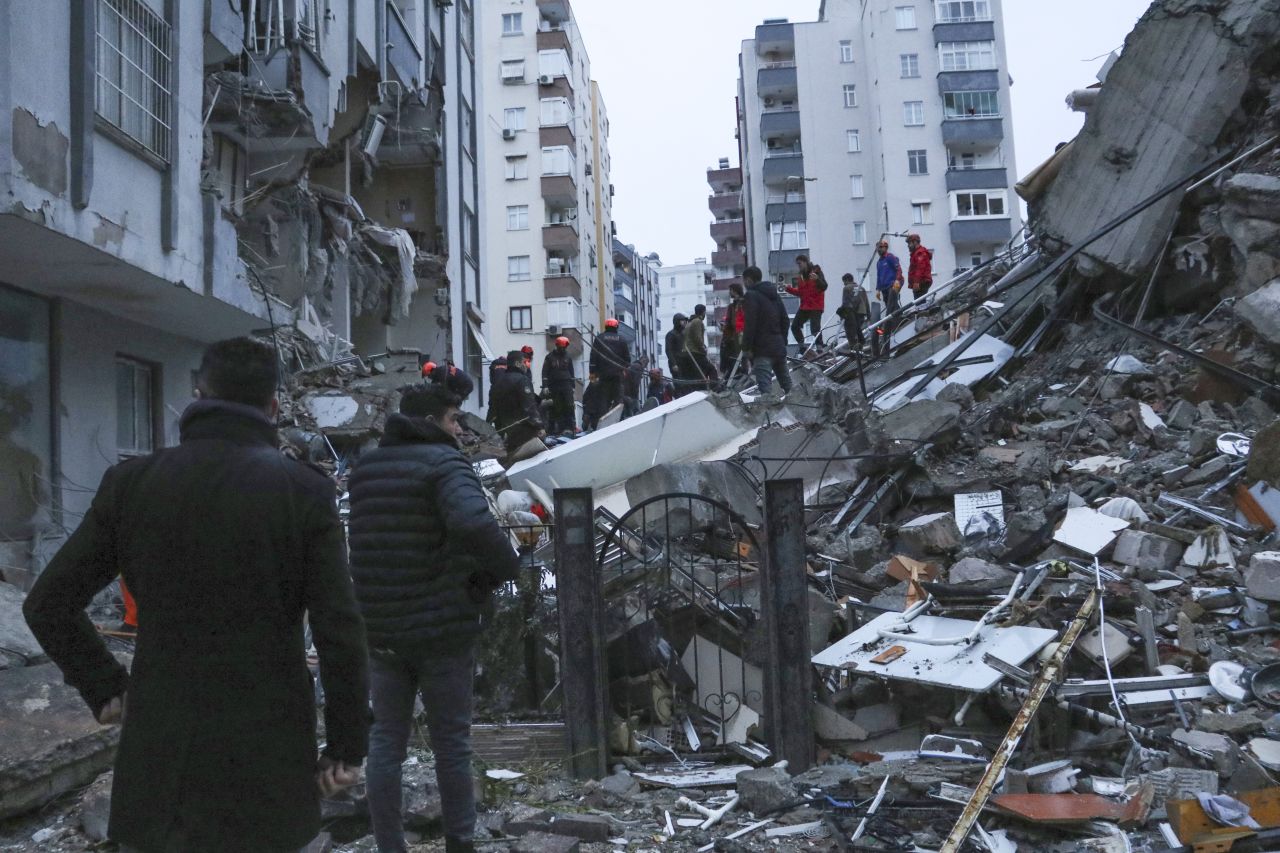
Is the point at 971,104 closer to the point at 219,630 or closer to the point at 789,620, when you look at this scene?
the point at 789,620

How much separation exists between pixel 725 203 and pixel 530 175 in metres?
27.6

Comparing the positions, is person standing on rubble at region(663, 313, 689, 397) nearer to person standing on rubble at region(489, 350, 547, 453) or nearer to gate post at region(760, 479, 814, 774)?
person standing on rubble at region(489, 350, 547, 453)

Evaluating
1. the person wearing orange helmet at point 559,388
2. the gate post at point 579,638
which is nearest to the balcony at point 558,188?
the person wearing orange helmet at point 559,388

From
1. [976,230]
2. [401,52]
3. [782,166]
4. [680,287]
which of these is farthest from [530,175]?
[680,287]

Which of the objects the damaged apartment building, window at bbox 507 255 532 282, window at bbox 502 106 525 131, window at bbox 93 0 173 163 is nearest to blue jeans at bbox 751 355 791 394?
the damaged apartment building

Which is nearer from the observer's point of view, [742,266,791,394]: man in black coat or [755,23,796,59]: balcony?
[742,266,791,394]: man in black coat

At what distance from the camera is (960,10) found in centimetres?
4666

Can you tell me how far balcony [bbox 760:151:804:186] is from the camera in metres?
49.8

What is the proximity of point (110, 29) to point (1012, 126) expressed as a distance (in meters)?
43.8

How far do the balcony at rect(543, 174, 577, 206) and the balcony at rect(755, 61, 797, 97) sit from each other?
9952 millimetres

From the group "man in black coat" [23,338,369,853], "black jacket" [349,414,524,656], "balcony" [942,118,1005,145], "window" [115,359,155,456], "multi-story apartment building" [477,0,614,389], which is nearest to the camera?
"man in black coat" [23,338,369,853]

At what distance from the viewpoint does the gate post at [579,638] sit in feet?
18.5

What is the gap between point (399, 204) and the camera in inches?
871

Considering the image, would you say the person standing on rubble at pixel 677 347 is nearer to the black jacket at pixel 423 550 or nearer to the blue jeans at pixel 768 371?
the blue jeans at pixel 768 371
